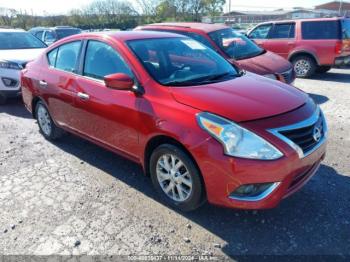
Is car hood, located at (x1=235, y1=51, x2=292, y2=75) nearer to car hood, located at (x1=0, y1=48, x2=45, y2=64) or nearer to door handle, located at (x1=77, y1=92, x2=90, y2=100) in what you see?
door handle, located at (x1=77, y1=92, x2=90, y2=100)

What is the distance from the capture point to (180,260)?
262 centimetres

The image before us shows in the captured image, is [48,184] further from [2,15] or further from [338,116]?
[2,15]

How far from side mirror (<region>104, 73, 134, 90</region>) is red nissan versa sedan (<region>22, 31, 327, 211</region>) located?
1cm

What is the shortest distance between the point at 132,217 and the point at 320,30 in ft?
28.8

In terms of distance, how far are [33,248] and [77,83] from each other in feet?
6.49

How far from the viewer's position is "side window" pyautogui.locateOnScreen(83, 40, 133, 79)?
354 centimetres

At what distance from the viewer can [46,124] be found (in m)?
5.06

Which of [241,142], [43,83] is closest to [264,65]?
[43,83]

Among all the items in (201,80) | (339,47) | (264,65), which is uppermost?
(201,80)

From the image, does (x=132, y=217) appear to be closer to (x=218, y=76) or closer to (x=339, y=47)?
(x=218, y=76)

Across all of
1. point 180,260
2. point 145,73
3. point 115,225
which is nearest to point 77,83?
point 145,73

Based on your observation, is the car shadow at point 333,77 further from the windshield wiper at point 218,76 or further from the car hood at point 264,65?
the windshield wiper at point 218,76

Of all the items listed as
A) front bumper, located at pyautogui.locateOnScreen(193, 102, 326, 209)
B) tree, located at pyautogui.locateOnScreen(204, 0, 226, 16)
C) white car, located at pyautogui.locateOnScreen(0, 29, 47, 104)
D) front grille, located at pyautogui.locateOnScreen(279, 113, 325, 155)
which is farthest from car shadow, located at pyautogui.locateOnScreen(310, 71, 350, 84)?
tree, located at pyautogui.locateOnScreen(204, 0, 226, 16)

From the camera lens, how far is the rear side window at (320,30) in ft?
30.7
